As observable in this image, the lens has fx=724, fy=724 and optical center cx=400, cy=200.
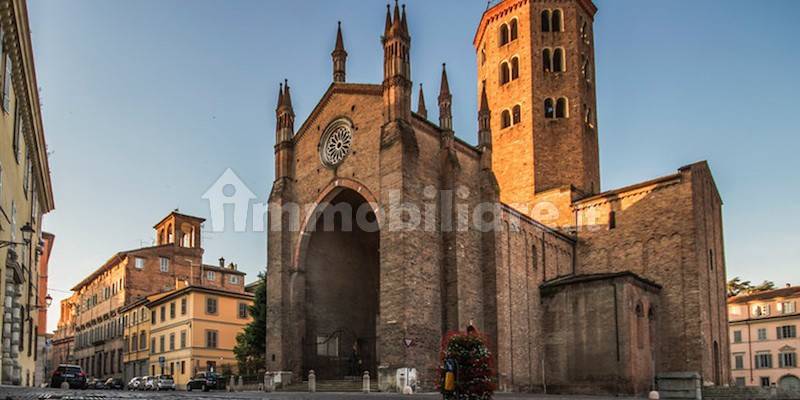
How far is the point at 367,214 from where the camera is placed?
36406mm

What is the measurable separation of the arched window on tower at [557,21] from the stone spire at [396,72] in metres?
16.4

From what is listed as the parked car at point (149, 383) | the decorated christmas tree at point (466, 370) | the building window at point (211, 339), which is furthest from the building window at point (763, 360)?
the decorated christmas tree at point (466, 370)

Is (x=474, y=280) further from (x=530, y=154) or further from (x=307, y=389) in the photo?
(x=530, y=154)

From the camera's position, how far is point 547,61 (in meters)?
44.4

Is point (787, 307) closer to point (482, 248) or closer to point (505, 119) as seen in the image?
point (505, 119)

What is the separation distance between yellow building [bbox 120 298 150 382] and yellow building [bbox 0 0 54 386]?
1098 inches

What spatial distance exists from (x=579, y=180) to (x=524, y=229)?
7977 mm

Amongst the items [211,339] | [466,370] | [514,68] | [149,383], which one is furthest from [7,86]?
→ [514,68]

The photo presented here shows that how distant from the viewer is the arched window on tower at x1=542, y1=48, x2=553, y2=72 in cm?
4422

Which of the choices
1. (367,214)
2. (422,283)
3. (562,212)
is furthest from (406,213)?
(562,212)

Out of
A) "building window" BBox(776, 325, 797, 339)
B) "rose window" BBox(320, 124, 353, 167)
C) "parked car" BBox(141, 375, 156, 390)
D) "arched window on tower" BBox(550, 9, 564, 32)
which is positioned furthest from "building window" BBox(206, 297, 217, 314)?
"building window" BBox(776, 325, 797, 339)

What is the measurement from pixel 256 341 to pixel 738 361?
4095 cm

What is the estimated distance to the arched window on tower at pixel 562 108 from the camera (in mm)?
43375

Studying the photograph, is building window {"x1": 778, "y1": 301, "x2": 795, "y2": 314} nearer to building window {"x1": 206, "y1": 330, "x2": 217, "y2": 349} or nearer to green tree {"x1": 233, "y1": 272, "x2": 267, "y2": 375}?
green tree {"x1": 233, "y1": 272, "x2": 267, "y2": 375}
